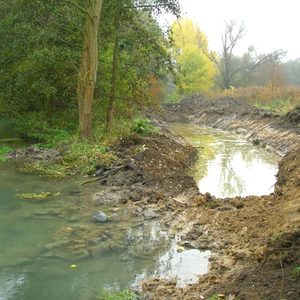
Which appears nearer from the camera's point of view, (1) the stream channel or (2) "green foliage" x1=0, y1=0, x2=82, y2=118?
(1) the stream channel

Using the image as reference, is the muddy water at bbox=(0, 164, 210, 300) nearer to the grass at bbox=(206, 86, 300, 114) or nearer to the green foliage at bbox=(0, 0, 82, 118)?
the green foliage at bbox=(0, 0, 82, 118)

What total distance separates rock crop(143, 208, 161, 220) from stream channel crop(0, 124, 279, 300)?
0.15 m

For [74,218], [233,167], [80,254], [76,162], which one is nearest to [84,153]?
[76,162]

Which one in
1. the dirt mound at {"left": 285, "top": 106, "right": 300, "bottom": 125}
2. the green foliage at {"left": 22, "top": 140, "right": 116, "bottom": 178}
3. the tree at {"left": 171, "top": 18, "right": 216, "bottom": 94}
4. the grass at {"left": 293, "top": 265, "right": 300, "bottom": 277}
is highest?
the tree at {"left": 171, "top": 18, "right": 216, "bottom": 94}

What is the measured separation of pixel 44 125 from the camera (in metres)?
19.6

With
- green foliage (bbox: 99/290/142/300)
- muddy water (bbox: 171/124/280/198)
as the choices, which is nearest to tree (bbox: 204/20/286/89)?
muddy water (bbox: 171/124/280/198)

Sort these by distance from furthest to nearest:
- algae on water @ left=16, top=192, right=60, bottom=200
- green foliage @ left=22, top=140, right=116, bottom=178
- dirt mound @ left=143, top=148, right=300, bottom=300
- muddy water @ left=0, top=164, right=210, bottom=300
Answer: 1. green foliage @ left=22, top=140, right=116, bottom=178
2. algae on water @ left=16, top=192, right=60, bottom=200
3. muddy water @ left=0, top=164, right=210, bottom=300
4. dirt mound @ left=143, top=148, right=300, bottom=300

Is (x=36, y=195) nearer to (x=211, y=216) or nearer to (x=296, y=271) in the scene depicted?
(x=211, y=216)

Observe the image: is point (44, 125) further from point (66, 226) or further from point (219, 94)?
point (219, 94)

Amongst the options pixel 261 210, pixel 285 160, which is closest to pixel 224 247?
pixel 261 210

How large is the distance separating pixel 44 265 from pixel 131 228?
7.58ft

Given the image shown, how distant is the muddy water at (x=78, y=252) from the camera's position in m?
6.64

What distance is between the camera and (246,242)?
779 centimetres

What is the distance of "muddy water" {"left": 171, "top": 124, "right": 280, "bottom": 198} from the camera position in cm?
1449
